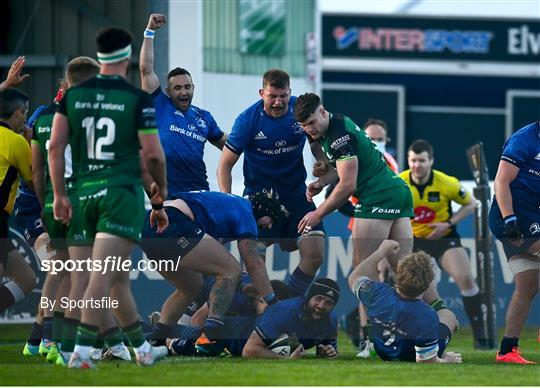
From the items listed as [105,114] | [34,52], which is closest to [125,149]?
[105,114]

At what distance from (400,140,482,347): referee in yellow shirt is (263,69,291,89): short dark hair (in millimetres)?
2691

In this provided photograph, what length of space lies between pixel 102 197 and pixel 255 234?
2.11 metres

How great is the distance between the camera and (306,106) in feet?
37.4

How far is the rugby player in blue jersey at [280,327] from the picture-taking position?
1120 cm

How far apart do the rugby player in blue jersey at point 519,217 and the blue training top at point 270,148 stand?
1.79 metres

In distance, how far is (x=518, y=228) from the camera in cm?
1116

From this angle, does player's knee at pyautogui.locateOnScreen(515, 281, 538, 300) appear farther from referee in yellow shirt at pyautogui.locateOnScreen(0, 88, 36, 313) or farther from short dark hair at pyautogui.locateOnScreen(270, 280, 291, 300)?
referee in yellow shirt at pyautogui.locateOnScreen(0, 88, 36, 313)

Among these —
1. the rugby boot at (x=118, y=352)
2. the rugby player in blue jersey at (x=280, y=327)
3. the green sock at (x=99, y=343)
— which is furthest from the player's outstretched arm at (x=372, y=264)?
the green sock at (x=99, y=343)

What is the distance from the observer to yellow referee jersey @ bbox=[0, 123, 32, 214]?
10.9 metres

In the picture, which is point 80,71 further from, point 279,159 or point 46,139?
point 279,159

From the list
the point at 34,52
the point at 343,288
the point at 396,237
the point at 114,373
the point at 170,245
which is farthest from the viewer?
the point at 34,52

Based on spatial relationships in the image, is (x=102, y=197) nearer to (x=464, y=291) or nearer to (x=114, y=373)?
(x=114, y=373)

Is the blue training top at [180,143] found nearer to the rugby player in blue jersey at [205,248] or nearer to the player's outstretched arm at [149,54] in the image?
the player's outstretched arm at [149,54]

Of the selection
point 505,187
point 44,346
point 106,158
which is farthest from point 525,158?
point 44,346
